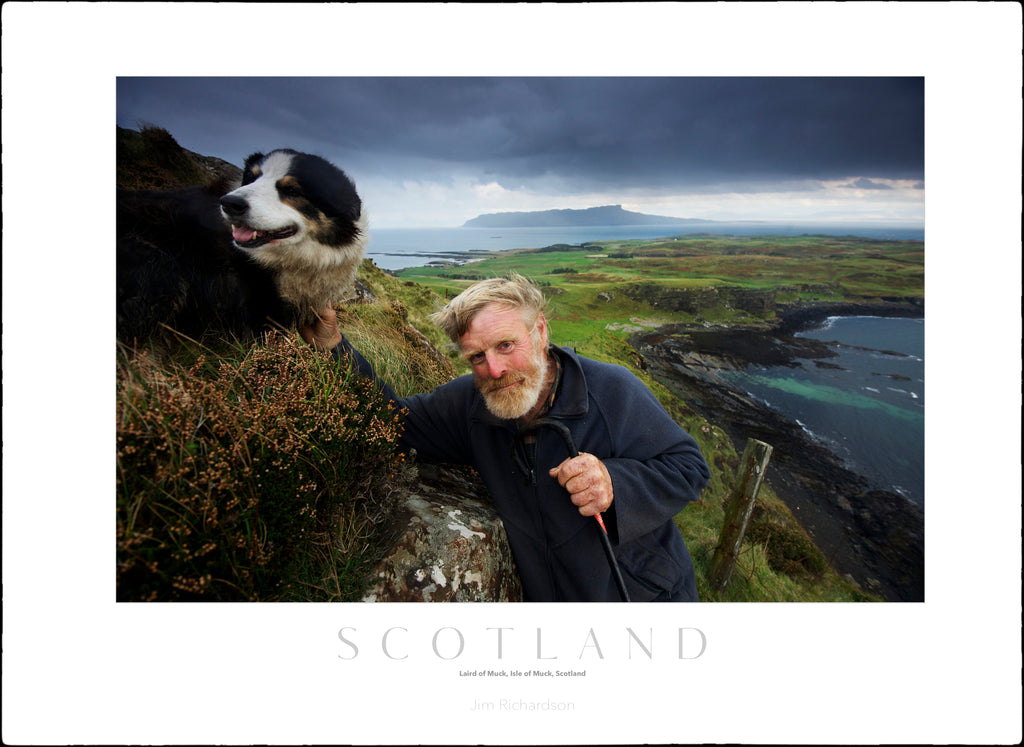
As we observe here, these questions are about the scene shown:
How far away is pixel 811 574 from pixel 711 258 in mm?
1629

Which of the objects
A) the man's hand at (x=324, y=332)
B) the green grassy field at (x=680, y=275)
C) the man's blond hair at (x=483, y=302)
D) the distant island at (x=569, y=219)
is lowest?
the man's hand at (x=324, y=332)

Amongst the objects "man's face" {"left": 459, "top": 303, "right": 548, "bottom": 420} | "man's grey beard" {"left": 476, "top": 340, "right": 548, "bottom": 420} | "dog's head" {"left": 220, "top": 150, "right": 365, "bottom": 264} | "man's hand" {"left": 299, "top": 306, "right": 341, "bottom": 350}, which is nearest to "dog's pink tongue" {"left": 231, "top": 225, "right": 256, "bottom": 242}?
"dog's head" {"left": 220, "top": 150, "right": 365, "bottom": 264}

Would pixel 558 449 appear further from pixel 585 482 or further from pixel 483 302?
pixel 483 302

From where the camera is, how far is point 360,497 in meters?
1.54

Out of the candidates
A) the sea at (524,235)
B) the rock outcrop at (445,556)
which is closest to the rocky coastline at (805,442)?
the sea at (524,235)

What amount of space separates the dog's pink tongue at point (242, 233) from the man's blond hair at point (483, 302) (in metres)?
0.73

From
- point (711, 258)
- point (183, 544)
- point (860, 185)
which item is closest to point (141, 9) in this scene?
point (183, 544)

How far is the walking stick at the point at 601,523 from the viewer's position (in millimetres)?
1520

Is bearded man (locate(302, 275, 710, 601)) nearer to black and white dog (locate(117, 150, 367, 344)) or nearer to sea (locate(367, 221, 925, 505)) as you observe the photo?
black and white dog (locate(117, 150, 367, 344))

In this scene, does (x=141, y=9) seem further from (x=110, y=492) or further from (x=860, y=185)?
(x=860, y=185)

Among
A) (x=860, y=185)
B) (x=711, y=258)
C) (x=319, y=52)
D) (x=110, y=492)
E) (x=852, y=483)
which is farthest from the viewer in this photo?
(x=711, y=258)

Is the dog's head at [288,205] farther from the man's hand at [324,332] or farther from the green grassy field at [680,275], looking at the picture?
the green grassy field at [680,275]

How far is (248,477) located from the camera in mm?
1206

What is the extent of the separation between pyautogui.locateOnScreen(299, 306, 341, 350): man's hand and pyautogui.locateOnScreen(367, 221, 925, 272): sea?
1.07 feet
